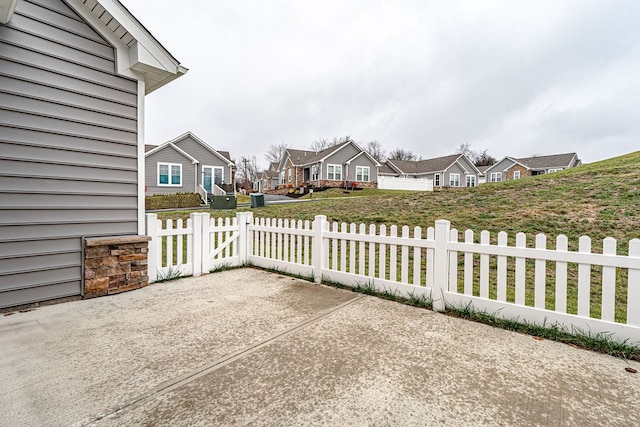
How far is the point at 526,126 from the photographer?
3875cm

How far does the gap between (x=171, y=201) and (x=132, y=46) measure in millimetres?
13740

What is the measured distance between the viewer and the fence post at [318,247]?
4.52 metres

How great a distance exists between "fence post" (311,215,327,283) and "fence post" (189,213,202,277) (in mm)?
2066

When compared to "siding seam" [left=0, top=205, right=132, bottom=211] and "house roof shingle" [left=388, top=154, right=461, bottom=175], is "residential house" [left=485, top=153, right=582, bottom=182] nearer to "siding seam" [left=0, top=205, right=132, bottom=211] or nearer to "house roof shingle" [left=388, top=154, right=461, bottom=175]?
"house roof shingle" [left=388, top=154, right=461, bottom=175]

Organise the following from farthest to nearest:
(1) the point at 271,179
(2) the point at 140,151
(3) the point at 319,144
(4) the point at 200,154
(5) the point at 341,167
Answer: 1. (3) the point at 319,144
2. (1) the point at 271,179
3. (5) the point at 341,167
4. (4) the point at 200,154
5. (2) the point at 140,151

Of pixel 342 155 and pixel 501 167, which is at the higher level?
pixel 501 167

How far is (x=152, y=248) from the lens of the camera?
441cm

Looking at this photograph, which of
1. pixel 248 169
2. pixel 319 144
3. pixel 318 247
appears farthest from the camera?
pixel 248 169

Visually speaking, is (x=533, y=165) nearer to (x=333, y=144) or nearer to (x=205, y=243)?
(x=333, y=144)

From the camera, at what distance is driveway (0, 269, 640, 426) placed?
5.55ft

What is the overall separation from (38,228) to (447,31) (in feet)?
43.5

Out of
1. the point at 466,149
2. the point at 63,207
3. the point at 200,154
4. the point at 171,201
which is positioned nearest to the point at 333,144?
the point at 466,149

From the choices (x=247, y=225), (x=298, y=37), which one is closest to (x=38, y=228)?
(x=247, y=225)

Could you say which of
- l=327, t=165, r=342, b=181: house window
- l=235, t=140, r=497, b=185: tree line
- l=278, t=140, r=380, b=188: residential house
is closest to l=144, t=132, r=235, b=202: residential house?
l=278, t=140, r=380, b=188: residential house
